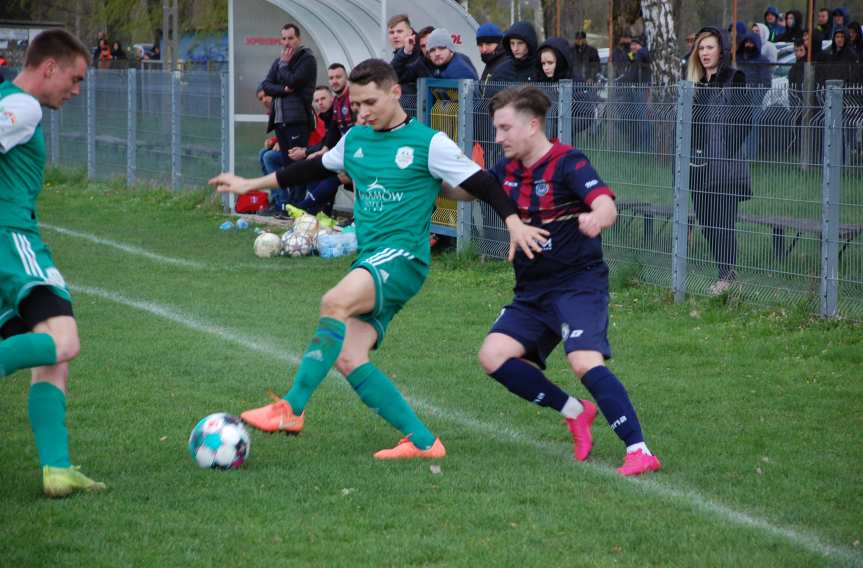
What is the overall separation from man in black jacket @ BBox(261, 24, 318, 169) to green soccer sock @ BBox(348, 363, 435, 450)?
31.6 ft

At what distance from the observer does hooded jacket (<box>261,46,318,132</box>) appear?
50.1 ft

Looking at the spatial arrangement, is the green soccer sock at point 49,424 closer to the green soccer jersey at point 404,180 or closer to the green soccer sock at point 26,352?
the green soccer sock at point 26,352

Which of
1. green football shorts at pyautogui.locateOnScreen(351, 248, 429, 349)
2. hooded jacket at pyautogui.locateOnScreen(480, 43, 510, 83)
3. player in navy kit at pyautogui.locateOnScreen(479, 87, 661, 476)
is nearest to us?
player in navy kit at pyautogui.locateOnScreen(479, 87, 661, 476)

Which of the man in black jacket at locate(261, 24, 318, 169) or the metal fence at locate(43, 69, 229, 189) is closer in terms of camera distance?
the man in black jacket at locate(261, 24, 318, 169)

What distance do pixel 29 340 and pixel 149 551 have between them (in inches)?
42.6

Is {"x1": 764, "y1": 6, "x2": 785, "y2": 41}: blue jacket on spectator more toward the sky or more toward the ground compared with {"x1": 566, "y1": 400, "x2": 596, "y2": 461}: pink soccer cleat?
more toward the sky

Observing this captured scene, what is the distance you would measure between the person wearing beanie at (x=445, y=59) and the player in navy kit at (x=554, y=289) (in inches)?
282

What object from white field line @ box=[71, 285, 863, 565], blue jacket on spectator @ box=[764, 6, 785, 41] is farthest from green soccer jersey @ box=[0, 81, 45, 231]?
blue jacket on spectator @ box=[764, 6, 785, 41]

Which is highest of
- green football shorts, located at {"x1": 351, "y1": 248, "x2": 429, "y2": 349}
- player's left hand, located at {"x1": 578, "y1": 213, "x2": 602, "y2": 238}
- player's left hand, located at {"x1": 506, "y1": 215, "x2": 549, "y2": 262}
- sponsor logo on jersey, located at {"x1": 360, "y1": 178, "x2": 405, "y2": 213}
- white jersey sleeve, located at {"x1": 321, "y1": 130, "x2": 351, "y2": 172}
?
white jersey sleeve, located at {"x1": 321, "y1": 130, "x2": 351, "y2": 172}

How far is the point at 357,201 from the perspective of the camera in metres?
6.34

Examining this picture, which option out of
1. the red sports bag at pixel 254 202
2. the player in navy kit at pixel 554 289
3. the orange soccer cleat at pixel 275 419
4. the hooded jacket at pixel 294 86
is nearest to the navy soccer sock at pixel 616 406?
the player in navy kit at pixel 554 289

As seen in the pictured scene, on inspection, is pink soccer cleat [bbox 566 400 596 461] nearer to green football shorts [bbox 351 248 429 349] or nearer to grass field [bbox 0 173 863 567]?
grass field [bbox 0 173 863 567]

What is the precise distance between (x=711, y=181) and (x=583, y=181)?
4.54 metres

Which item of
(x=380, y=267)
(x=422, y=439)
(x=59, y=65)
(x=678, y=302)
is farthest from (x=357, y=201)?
(x=678, y=302)
